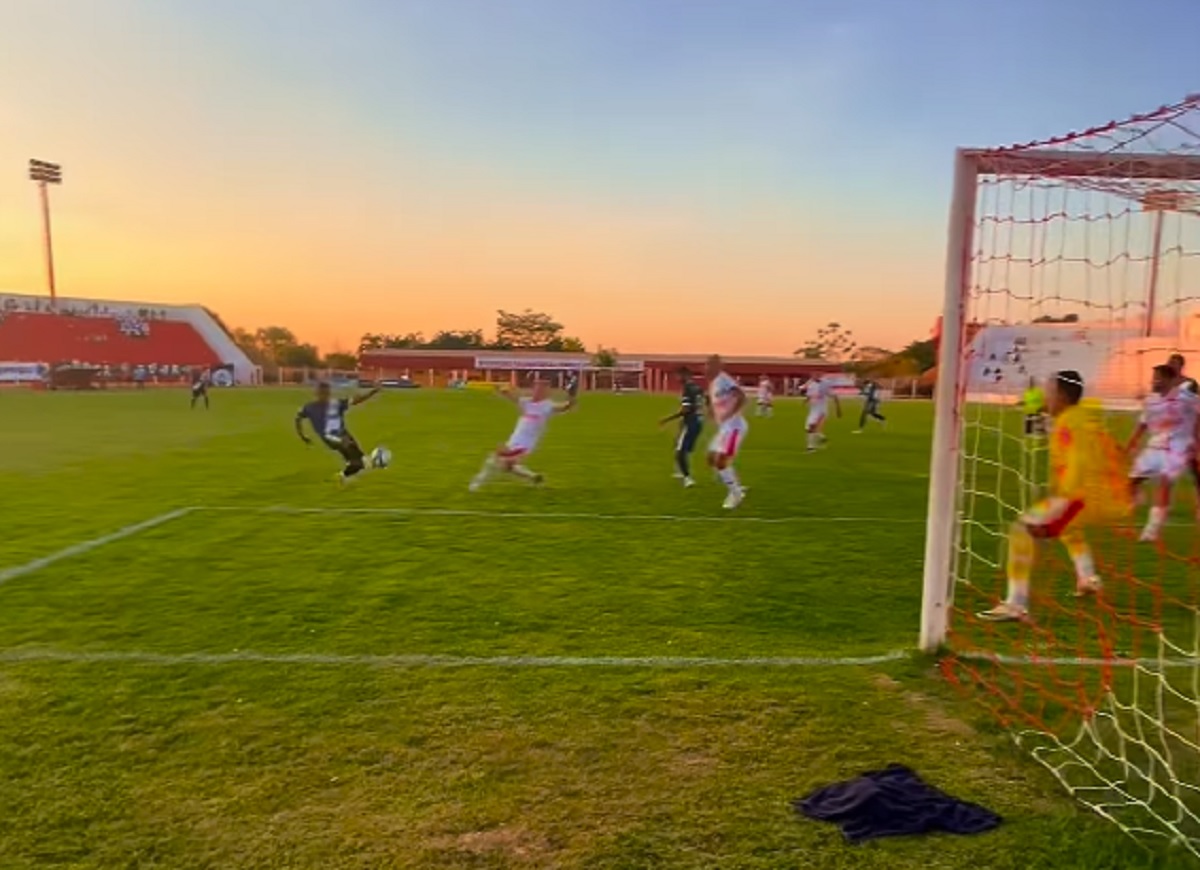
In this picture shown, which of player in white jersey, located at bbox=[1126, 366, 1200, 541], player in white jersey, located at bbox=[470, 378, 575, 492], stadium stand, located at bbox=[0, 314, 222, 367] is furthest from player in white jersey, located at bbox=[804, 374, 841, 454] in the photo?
stadium stand, located at bbox=[0, 314, 222, 367]

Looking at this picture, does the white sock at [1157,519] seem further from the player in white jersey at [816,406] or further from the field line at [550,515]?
the player in white jersey at [816,406]

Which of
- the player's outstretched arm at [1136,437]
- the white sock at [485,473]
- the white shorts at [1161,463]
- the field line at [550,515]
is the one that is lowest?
the field line at [550,515]

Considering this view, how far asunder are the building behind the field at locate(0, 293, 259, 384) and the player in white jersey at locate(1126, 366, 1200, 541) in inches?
2396

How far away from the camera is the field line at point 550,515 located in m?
10.2

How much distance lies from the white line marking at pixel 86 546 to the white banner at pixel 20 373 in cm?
5999

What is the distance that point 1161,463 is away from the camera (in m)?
9.52

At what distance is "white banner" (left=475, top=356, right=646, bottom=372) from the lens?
281ft

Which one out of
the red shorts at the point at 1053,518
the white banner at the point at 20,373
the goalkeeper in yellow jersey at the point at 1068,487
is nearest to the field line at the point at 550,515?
the goalkeeper in yellow jersey at the point at 1068,487

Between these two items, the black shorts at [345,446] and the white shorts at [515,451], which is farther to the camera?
the black shorts at [345,446]

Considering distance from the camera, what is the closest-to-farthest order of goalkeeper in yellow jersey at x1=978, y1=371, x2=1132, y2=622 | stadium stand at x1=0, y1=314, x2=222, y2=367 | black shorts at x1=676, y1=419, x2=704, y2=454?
Result: goalkeeper in yellow jersey at x1=978, y1=371, x2=1132, y2=622 → black shorts at x1=676, y1=419, x2=704, y2=454 → stadium stand at x1=0, y1=314, x2=222, y2=367

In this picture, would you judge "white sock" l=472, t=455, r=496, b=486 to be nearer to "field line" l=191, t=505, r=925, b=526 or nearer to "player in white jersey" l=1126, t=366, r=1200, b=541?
"field line" l=191, t=505, r=925, b=526

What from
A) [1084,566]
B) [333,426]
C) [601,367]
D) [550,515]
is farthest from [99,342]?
[1084,566]

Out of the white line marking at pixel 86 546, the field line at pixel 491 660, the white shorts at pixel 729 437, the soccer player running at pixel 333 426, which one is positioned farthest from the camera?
the soccer player running at pixel 333 426

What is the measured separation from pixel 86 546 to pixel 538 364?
264 ft
